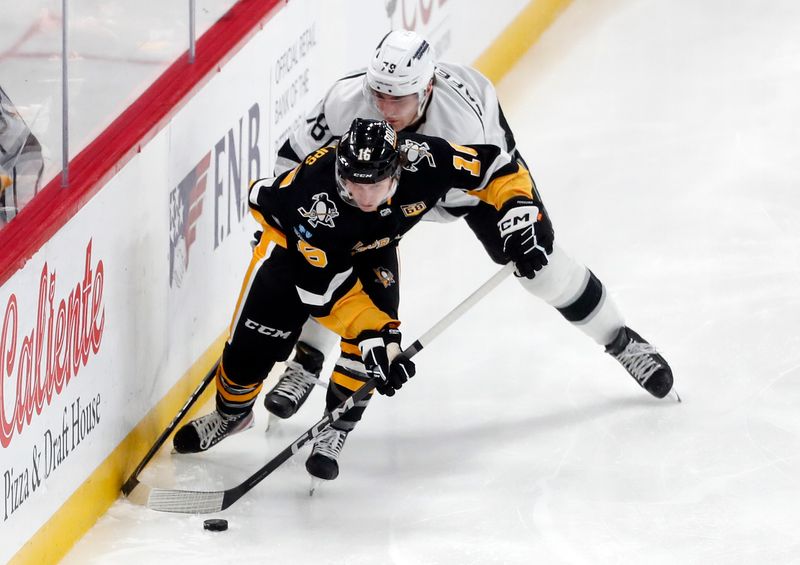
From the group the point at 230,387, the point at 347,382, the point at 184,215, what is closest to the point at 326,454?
the point at 347,382

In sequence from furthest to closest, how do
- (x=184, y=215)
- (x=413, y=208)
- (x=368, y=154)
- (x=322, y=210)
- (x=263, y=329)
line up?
(x=184, y=215) → (x=263, y=329) → (x=413, y=208) → (x=322, y=210) → (x=368, y=154)

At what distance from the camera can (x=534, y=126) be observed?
6672mm

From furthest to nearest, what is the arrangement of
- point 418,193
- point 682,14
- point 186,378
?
1. point 682,14
2. point 186,378
3. point 418,193

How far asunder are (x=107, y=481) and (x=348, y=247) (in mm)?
876

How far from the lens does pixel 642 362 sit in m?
4.66

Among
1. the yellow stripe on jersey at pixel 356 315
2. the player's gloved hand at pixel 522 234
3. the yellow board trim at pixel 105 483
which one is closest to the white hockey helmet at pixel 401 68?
the player's gloved hand at pixel 522 234

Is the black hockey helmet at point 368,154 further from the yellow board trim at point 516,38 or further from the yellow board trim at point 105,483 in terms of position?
the yellow board trim at point 516,38

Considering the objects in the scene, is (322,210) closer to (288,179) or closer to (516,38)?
(288,179)

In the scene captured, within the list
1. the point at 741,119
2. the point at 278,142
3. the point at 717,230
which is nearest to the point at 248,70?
the point at 278,142

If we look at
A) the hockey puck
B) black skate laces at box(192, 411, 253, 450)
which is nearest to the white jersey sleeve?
black skate laces at box(192, 411, 253, 450)

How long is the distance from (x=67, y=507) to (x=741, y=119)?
370 centimetres

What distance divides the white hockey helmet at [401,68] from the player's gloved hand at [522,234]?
390mm

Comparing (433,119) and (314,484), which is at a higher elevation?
(433,119)

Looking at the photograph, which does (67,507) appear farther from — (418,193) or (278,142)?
(278,142)
